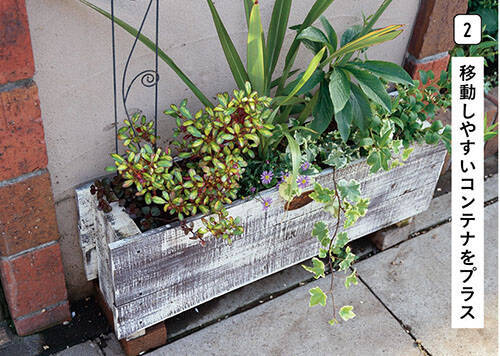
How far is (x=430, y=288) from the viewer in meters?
2.38

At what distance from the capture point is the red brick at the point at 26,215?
5.55ft

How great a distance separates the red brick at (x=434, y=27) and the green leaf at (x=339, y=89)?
77 centimetres

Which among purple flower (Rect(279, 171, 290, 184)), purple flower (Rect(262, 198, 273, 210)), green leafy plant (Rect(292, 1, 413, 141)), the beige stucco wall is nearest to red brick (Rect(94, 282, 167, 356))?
the beige stucco wall

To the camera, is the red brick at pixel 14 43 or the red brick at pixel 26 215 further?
the red brick at pixel 26 215

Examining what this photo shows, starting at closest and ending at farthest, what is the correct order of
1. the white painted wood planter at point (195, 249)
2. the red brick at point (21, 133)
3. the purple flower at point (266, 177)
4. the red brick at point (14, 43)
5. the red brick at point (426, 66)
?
the red brick at point (14, 43)
the red brick at point (21, 133)
the white painted wood planter at point (195, 249)
the purple flower at point (266, 177)
the red brick at point (426, 66)

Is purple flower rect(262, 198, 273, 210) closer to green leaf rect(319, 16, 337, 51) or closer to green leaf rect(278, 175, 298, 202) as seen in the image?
green leaf rect(278, 175, 298, 202)

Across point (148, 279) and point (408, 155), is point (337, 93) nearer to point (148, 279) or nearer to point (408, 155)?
point (408, 155)

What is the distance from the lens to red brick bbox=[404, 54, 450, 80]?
7.93 feet

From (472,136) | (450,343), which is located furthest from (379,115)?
(450,343)

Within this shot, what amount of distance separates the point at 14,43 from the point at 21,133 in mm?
268

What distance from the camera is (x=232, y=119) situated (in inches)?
68.6

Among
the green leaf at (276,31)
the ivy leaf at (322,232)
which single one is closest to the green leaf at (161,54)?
the green leaf at (276,31)

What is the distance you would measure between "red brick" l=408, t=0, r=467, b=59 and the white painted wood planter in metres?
0.45

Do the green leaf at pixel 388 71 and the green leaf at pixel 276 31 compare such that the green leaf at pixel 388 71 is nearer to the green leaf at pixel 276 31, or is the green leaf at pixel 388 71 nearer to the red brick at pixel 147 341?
the green leaf at pixel 276 31
